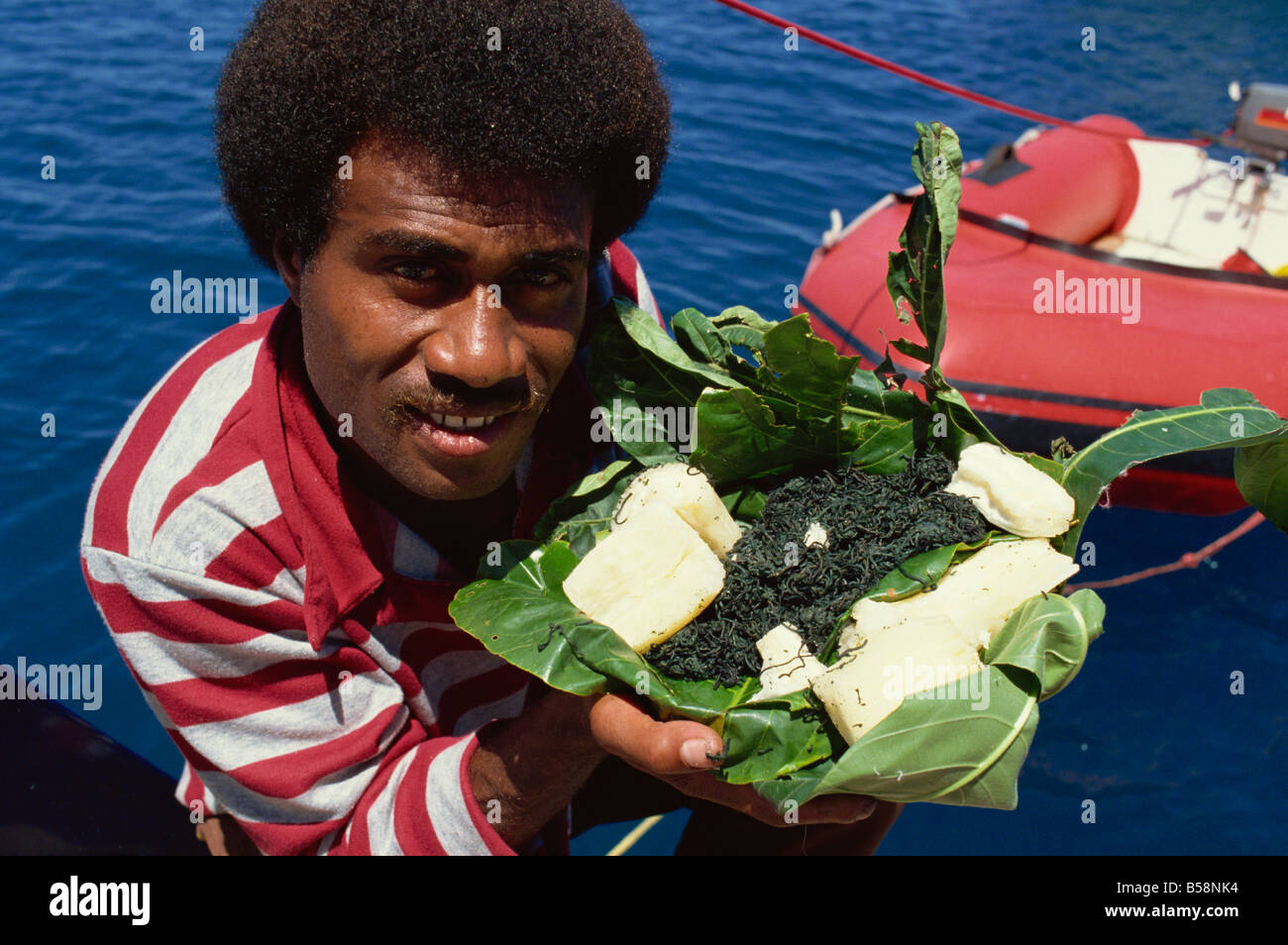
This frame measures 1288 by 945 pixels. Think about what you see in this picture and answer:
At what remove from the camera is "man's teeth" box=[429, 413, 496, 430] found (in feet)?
4.79

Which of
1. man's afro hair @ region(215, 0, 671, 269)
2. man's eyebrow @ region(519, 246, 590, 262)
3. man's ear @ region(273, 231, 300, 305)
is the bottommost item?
man's ear @ region(273, 231, 300, 305)

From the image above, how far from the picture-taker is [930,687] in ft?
4.14

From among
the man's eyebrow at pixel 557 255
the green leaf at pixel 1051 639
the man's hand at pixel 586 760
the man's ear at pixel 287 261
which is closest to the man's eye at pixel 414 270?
the man's eyebrow at pixel 557 255

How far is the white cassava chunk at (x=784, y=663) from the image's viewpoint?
4.59 feet

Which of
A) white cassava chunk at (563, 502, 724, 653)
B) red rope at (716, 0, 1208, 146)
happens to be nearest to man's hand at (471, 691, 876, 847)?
white cassava chunk at (563, 502, 724, 653)

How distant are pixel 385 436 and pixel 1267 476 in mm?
1372

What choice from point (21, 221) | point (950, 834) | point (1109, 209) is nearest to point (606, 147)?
point (950, 834)

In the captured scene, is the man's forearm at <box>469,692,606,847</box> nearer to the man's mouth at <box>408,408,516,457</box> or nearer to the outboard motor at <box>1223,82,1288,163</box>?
the man's mouth at <box>408,408,516,457</box>

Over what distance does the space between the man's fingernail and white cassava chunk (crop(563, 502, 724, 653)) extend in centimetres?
22

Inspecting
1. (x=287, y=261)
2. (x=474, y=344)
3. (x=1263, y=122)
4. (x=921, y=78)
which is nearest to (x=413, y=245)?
(x=474, y=344)

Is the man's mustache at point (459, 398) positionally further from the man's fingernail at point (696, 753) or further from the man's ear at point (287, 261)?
the man's fingernail at point (696, 753)

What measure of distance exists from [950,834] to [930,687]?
2.17 meters

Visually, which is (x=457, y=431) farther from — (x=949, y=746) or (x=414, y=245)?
(x=949, y=746)

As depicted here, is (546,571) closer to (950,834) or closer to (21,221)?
(950,834)
